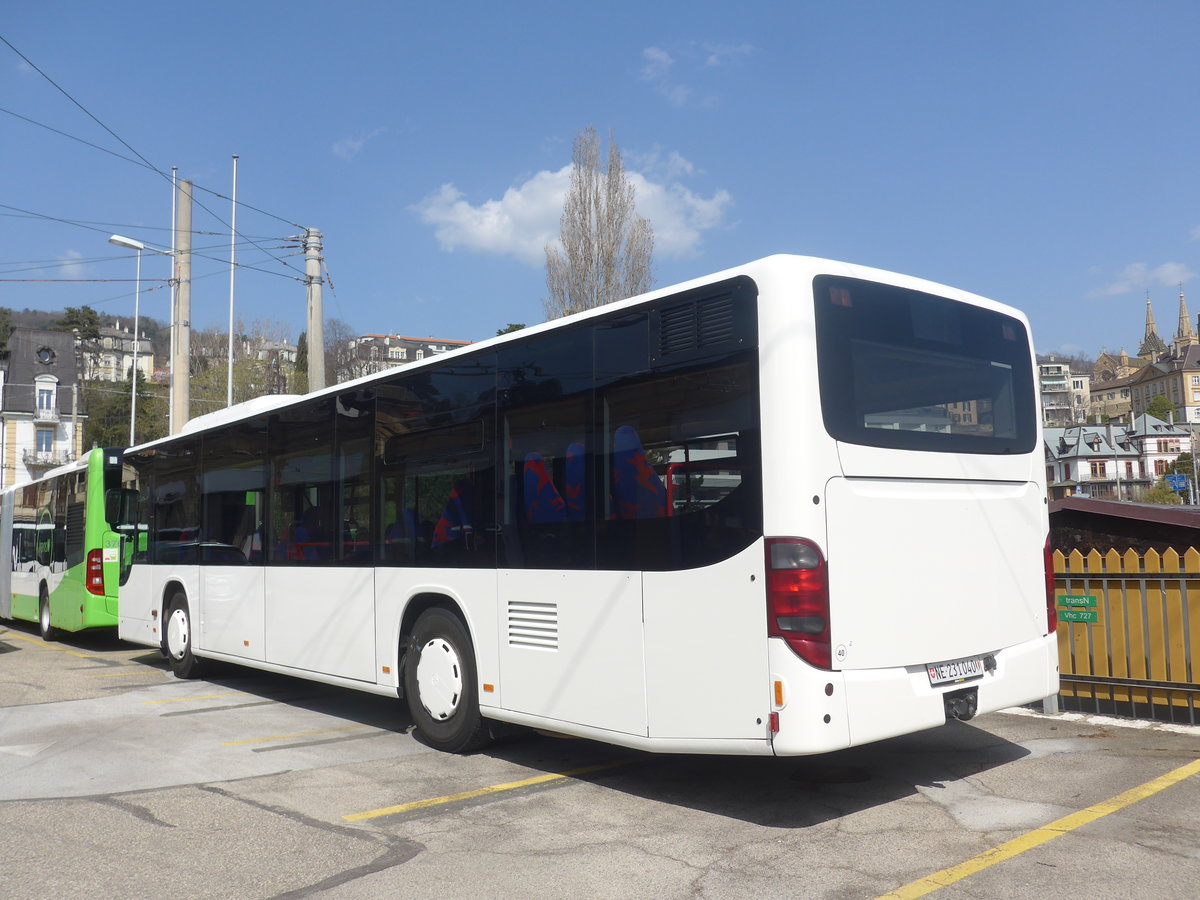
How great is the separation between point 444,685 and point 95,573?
10.6 metres

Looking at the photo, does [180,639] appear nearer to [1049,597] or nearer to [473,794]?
[473,794]

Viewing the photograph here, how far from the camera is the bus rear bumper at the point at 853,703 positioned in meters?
5.37

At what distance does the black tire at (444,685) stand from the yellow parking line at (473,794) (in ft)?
2.61

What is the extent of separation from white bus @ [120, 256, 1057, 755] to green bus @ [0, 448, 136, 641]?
8.57 meters

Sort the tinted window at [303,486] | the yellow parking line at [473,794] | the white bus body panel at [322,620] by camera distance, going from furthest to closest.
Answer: the tinted window at [303,486], the white bus body panel at [322,620], the yellow parking line at [473,794]

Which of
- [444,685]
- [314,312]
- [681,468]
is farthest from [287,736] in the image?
[314,312]

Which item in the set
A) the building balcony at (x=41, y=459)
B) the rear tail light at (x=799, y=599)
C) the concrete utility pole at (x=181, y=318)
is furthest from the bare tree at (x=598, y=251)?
the building balcony at (x=41, y=459)

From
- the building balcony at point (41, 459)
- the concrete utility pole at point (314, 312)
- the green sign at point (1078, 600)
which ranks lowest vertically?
the green sign at point (1078, 600)

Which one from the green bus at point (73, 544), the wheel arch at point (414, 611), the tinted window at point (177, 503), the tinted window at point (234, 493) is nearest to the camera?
the wheel arch at point (414, 611)

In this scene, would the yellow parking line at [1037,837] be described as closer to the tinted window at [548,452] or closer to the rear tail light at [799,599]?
the rear tail light at [799,599]

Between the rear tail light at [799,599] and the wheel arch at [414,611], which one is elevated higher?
the rear tail light at [799,599]

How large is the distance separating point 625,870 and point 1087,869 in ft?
7.10

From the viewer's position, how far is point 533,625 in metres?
7.09

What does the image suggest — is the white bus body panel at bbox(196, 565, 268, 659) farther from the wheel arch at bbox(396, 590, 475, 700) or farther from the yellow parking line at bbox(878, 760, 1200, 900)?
the yellow parking line at bbox(878, 760, 1200, 900)
